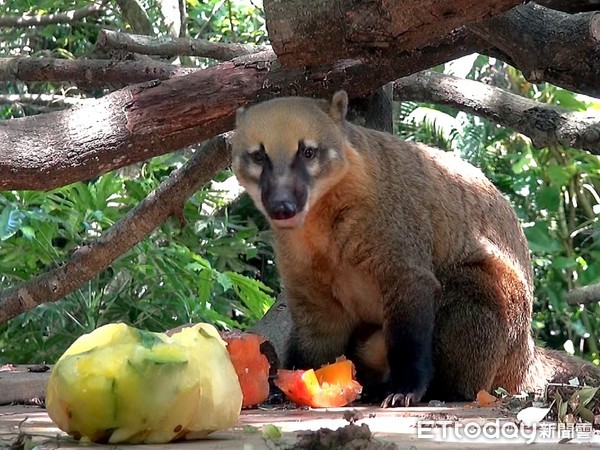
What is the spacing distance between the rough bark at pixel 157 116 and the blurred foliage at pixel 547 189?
3.50 meters

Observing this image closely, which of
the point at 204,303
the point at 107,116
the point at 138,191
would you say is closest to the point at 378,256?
the point at 107,116

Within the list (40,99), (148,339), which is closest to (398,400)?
(148,339)

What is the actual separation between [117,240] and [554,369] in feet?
7.35

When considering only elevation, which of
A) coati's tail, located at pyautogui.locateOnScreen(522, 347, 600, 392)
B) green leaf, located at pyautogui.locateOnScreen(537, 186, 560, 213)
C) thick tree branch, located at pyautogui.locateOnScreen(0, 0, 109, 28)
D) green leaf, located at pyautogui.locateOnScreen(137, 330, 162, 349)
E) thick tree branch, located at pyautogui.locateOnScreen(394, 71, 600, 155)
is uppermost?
thick tree branch, located at pyautogui.locateOnScreen(0, 0, 109, 28)

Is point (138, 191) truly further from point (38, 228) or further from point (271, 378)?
point (271, 378)

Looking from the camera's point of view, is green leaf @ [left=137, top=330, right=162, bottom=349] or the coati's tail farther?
the coati's tail

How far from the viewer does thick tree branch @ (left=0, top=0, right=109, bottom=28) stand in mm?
6852

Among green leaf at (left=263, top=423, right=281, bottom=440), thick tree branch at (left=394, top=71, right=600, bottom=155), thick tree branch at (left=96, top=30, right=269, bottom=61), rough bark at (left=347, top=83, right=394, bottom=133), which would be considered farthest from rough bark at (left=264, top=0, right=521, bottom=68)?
thick tree branch at (left=96, top=30, right=269, bottom=61)

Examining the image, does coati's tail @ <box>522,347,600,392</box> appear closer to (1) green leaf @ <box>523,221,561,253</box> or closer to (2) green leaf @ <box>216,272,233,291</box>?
(2) green leaf @ <box>216,272,233,291</box>

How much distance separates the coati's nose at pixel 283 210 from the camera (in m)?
3.64

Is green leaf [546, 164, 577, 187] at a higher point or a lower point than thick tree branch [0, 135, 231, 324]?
lower

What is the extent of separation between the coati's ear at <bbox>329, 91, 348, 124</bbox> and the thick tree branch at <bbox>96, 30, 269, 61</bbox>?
129cm

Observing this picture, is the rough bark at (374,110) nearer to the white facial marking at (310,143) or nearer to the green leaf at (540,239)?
the white facial marking at (310,143)

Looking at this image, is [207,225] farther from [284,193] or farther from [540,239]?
[284,193]
